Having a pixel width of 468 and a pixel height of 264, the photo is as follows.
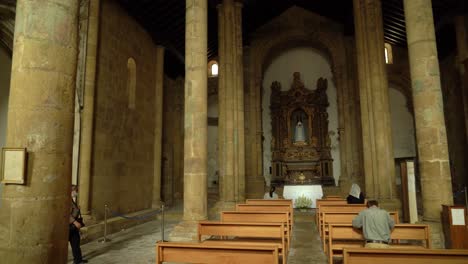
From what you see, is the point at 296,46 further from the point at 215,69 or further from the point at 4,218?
the point at 4,218

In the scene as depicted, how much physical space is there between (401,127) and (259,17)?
1098 centimetres

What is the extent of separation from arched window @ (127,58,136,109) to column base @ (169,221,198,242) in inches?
309

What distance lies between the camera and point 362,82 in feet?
45.7

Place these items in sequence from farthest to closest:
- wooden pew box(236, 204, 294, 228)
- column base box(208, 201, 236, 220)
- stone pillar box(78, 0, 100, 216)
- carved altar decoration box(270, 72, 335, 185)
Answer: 1. carved altar decoration box(270, 72, 335, 185)
2. column base box(208, 201, 236, 220)
3. stone pillar box(78, 0, 100, 216)
4. wooden pew box(236, 204, 294, 228)

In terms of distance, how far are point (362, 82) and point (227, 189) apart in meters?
6.98

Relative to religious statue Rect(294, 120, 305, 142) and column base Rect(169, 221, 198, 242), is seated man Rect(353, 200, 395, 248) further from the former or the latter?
religious statue Rect(294, 120, 305, 142)

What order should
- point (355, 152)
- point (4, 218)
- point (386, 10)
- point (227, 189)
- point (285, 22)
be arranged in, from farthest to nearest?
point (285, 22), point (355, 152), point (386, 10), point (227, 189), point (4, 218)

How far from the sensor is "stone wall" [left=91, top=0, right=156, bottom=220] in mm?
12117

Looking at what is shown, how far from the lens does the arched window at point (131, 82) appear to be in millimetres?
14664

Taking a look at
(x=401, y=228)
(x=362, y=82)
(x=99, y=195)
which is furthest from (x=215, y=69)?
(x=401, y=228)

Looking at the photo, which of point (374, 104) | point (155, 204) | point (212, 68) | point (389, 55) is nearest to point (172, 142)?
point (155, 204)

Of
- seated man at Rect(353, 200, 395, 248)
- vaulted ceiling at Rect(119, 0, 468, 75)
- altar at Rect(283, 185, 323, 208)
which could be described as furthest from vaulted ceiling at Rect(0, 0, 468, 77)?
seated man at Rect(353, 200, 395, 248)

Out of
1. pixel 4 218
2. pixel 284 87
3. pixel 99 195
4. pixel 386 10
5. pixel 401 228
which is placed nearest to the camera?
pixel 4 218

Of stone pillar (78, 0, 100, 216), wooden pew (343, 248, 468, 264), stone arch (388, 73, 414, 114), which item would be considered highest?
stone arch (388, 73, 414, 114)
